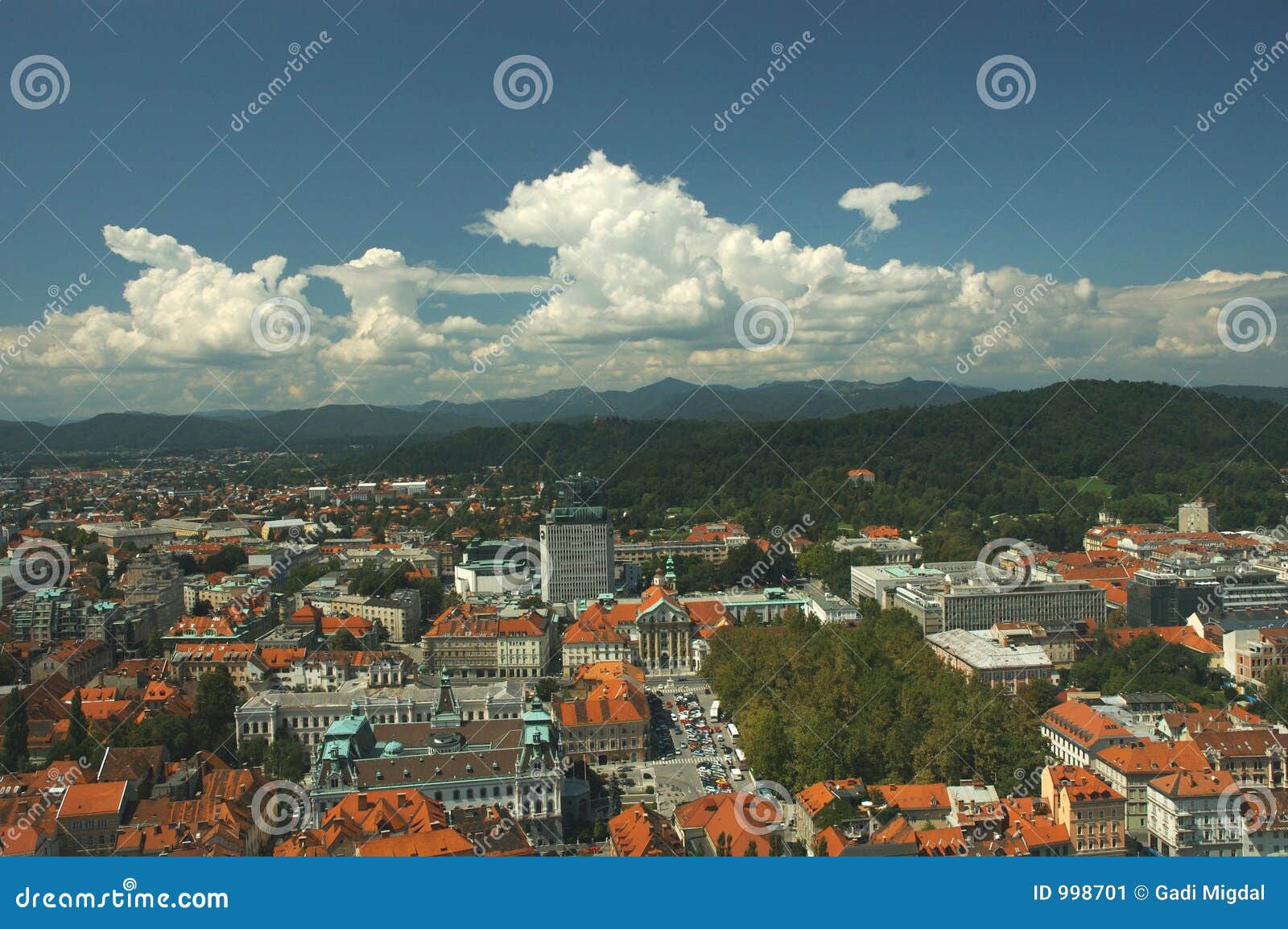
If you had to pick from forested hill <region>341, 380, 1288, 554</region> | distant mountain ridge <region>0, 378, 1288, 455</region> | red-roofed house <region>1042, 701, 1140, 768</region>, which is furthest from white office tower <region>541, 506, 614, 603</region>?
distant mountain ridge <region>0, 378, 1288, 455</region>

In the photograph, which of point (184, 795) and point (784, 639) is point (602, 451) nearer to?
point (784, 639)

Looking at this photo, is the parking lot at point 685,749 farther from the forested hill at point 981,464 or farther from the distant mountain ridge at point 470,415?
the distant mountain ridge at point 470,415

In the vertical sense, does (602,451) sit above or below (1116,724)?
above

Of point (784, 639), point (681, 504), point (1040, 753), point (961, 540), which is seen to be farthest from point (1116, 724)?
point (681, 504)

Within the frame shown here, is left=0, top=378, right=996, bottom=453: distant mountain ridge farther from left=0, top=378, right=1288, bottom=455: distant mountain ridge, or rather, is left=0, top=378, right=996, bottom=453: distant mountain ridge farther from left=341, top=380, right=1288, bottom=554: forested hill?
left=341, top=380, right=1288, bottom=554: forested hill

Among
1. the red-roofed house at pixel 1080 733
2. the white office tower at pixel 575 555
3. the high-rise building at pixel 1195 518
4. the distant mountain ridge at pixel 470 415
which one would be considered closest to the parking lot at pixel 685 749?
the red-roofed house at pixel 1080 733

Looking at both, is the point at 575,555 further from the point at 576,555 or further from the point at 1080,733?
the point at 1080,733

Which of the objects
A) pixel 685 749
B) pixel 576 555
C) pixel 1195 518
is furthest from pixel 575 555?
pixel 1195 518
